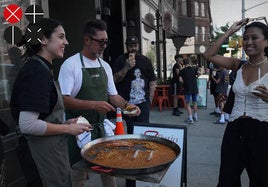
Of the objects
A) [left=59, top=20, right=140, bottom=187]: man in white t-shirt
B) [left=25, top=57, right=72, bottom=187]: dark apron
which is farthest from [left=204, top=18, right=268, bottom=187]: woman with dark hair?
[left=25, top=57, right=72, bottom=187]: dark apron

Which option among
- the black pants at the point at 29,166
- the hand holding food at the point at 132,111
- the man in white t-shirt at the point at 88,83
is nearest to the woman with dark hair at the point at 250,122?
the hand holding food at the point at 132,111

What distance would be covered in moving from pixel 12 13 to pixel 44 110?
2.32 meters

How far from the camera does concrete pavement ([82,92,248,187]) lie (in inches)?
172

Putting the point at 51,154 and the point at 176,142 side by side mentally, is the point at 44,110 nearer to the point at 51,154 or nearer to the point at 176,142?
the point at 51,154

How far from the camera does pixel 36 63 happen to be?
196 centimetres

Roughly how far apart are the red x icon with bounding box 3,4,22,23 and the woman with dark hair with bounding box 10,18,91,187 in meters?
1.83

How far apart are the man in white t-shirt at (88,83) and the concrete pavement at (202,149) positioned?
1686mm

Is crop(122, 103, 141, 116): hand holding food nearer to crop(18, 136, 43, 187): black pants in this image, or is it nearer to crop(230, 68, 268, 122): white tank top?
crop(230, 68, 268, 122): white tank top

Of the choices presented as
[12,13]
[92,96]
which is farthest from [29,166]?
[12,13]

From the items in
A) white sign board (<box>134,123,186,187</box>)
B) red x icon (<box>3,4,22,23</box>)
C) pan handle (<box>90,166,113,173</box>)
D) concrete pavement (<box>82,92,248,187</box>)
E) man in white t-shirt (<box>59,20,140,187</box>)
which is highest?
red x icon (<box>3,4,22,23</box>)

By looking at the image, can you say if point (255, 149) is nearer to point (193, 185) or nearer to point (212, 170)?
→ point (193, 185)

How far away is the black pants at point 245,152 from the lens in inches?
106

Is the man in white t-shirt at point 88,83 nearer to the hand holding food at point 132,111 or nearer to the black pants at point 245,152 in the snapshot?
the hand holding food at point 132,111

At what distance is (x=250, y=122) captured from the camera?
2.73 m
